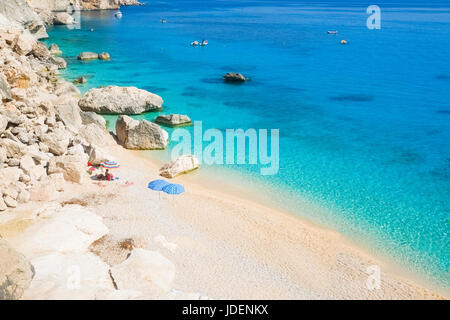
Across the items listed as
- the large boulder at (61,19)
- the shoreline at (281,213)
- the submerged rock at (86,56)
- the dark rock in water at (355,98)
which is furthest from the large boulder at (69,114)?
→ the large boulder at (61,19)

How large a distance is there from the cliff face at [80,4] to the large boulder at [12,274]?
10494 cm

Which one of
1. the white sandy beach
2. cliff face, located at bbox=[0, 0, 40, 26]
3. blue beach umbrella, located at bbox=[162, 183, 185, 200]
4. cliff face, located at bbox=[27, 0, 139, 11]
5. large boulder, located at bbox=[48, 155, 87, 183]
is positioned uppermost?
cliff face, located at bbox=[27, 0, 139, 11]

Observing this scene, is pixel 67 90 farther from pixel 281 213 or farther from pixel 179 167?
pixel 281 213

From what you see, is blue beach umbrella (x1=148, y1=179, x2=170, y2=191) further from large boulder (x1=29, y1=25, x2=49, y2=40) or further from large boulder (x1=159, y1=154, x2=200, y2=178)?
large boulder (x1=29, y1=25, x2=49, y2=40)

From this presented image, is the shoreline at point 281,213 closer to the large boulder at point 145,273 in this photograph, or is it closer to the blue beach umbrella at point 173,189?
the blue beach umbrella at point 173,189

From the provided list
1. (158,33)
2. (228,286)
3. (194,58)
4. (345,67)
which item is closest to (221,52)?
(194,58)

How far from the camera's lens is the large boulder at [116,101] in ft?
115

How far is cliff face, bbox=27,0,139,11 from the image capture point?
107m

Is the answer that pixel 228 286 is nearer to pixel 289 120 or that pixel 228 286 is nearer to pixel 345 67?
pixel 289 120

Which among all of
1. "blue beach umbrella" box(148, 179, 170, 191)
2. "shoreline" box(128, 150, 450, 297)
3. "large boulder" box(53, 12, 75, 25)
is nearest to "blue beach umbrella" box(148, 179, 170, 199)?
"blue beach umbrella" box(148, 179, 170, 191)

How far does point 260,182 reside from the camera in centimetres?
2452

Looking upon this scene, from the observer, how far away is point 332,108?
40.2 metres

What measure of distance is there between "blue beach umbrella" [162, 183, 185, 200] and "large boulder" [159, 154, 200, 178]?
2.18 m

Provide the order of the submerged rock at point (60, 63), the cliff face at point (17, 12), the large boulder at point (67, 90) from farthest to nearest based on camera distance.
→ the cliff face at point (17, 12) → the submerged rock at point (60, 63) → the large boulder at point (67, 90)
